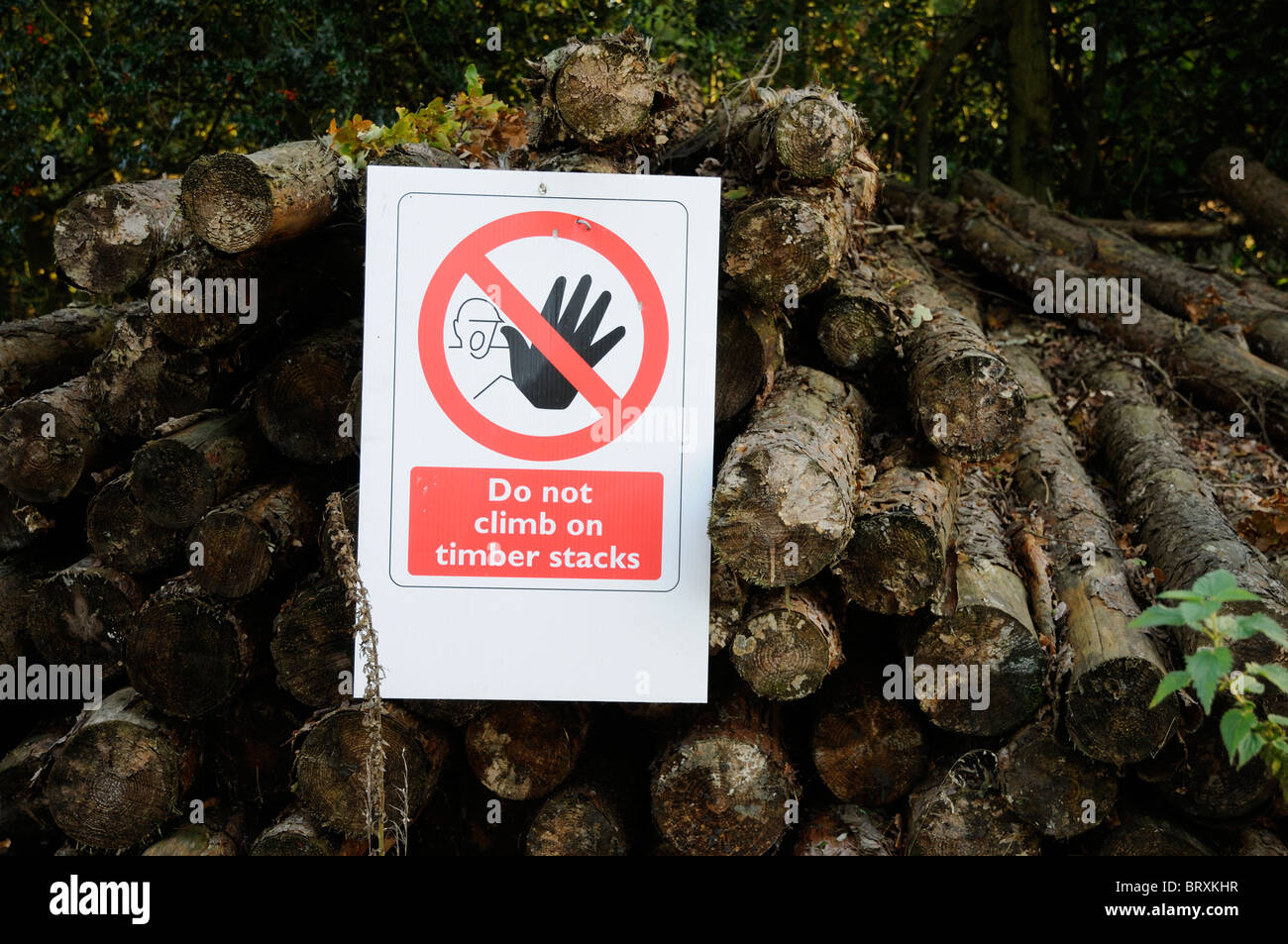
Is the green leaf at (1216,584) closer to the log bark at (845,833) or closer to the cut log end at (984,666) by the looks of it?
the cut log end at (984,666)

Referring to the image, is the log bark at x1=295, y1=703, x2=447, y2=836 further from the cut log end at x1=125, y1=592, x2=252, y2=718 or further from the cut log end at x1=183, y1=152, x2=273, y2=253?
the cut log end at x1=183, y1=152, x2=273, y2=253

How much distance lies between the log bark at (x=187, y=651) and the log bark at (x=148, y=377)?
690 millimetres

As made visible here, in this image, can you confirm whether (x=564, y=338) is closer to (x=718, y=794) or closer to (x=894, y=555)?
(x=894, y=555)

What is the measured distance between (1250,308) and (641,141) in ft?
14.6

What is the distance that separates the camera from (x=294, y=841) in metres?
3.46

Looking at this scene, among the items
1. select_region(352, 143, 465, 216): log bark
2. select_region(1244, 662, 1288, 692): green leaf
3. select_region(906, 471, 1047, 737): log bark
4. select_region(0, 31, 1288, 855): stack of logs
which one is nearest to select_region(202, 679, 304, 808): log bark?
select_region(0, 31, 1288, 855): stack of logs

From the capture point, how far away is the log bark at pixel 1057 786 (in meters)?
3.25

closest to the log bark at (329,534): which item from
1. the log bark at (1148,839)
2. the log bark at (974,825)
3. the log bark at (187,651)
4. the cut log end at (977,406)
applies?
the log bark at (187,651)

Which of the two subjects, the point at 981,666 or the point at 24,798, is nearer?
the point at 981,666

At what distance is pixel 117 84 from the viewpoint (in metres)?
6.90

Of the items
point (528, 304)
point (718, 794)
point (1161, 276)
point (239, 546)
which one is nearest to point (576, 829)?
point (718, 794)

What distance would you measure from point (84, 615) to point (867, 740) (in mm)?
2786

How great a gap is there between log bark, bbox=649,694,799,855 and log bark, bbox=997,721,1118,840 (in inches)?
28.6
